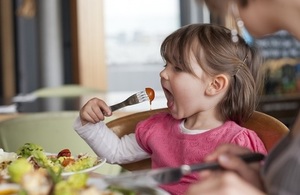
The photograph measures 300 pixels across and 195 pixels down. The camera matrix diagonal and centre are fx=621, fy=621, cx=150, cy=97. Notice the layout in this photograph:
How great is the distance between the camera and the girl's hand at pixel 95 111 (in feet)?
5.19

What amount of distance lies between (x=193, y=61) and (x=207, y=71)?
0.04 meters

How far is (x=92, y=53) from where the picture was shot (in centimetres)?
435

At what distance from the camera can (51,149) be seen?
214cm

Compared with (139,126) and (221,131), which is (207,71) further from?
(139,126)

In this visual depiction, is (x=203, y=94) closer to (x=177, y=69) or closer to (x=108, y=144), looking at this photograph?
(x=177, y=69)


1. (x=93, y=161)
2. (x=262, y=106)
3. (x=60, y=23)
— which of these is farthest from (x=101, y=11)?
(x=93, y=161)

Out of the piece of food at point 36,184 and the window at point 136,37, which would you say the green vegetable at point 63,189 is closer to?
the piece of food at point 36,184

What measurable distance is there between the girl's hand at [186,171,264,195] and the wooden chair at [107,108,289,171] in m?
0.59

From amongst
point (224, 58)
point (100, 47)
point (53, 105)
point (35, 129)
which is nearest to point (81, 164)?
point (224, 58)

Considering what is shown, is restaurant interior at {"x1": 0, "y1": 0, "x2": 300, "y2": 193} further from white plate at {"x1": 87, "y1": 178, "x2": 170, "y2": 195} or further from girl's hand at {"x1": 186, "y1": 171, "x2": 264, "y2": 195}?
girl's hand at {"x1": 186, "y1": 171, "x2": 264, "y2": 195}

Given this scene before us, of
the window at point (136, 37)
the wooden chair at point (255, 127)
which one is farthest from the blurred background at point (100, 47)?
the wooden chair at point (255, 127)

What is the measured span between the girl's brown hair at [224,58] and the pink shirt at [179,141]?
57mm

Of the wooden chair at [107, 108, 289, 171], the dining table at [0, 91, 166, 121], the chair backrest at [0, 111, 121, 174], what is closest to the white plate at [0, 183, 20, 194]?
the wooden chair at [107, 108, 289, 171]

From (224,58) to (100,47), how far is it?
294cm
